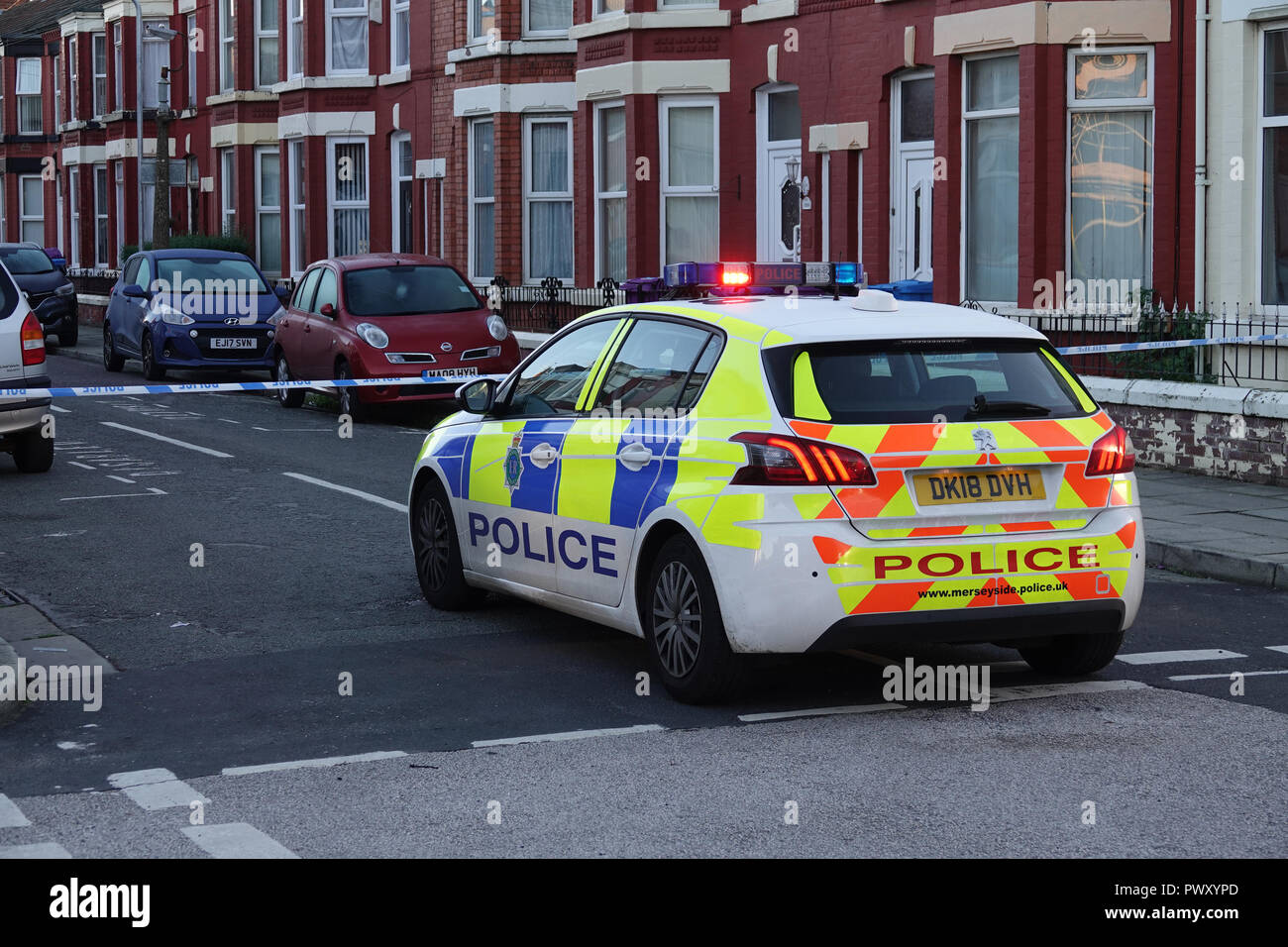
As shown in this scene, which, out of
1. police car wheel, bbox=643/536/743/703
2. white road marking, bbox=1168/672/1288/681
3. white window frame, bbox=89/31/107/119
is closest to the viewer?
police car wheel, bbox=643/536/743/703

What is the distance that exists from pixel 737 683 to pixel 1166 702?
1.72 meters

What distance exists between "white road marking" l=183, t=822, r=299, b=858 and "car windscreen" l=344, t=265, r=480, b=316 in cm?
1505

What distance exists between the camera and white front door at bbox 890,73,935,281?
806 inches

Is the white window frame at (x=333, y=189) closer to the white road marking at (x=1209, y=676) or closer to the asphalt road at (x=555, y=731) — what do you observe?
the asphalt road at (x=555, y=731)

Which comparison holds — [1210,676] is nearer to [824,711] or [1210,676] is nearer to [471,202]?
[824,711]

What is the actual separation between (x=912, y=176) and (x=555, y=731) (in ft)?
47.5

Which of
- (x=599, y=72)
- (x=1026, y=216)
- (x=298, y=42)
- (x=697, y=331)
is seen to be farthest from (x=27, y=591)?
(x=298, y=42)

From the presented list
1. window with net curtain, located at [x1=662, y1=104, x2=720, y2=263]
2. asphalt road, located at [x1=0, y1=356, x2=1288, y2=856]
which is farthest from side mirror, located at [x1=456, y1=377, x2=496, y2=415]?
window with net curtain, located at [x1=662, y1=104, x2=720, y2=263]

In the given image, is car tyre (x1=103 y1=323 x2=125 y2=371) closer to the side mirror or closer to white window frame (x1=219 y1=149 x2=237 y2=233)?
white window frame (x1=219 y1=149 x2=237 y2=233)

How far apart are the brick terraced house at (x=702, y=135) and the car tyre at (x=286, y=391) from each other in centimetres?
482

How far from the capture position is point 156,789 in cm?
658

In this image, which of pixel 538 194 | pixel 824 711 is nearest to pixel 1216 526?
pixel 824 711

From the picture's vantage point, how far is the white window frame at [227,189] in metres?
39.2

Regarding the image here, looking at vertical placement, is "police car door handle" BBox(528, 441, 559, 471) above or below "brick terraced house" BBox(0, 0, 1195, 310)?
below
